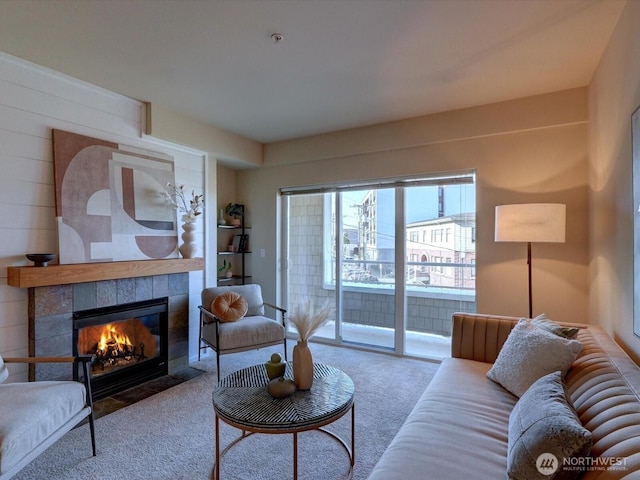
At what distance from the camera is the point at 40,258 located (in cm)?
244

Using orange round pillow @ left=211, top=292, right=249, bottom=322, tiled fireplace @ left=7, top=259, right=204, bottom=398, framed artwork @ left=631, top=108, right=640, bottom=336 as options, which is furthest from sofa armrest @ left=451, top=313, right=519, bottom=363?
tiled fireplace @ left=7, top=259, right=204, bottom=398

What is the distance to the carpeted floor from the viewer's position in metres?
1.91

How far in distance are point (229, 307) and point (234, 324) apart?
8.4 inches

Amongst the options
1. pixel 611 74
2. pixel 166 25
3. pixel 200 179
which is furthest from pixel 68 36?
pixel 611 74

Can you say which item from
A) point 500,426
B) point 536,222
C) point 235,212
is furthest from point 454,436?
point 235,212

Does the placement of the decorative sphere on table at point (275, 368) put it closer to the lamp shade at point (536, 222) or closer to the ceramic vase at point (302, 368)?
the ceramic vase at point (302, 368)

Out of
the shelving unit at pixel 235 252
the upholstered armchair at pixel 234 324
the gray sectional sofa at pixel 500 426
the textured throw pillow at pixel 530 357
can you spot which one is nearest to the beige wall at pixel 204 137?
the shelving unit at pixel 235 252

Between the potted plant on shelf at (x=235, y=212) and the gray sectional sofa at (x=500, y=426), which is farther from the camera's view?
the potted plant on shelf at (x=235, y=212)

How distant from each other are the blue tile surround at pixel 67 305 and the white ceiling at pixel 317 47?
1.72 meters

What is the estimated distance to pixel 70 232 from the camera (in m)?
2.71

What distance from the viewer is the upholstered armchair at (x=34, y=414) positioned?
1.51 metres

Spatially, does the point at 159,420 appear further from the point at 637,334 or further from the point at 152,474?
the point at 637,334

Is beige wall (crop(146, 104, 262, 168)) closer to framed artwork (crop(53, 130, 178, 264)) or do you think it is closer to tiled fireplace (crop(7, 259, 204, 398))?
framed artwork (crop(53, 130, 178, 264))

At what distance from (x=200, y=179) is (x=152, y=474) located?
115 inches
